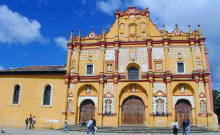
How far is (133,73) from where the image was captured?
2591cm

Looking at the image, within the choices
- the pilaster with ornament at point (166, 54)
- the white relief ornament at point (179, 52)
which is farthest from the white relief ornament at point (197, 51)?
the pilaster with ornament at point (166, 54)

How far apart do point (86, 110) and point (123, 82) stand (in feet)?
18.9

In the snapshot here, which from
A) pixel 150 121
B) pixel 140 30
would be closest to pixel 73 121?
pixel 150 121

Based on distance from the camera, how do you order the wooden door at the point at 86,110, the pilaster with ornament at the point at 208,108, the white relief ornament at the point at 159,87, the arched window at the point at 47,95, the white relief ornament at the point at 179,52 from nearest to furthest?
the pilaster with ornament at the point at 208,108 → the white relief ornament at the point at 159,87 → the wooden door at the point at 86,110 → the white relief ornament at the point at 179,52 → the arched window at the point at 47,95

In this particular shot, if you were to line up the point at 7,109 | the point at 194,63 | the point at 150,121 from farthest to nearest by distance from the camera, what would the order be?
the point at 7,109, the point at 194,63, the point at 150,121

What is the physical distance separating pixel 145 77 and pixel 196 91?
594cm

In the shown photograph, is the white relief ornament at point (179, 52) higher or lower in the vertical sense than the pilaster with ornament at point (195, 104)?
higher

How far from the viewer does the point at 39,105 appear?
25828 millimetres

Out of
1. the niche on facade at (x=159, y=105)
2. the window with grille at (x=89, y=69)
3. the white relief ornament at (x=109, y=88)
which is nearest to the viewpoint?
the niche on facade at (x=159, y=105)

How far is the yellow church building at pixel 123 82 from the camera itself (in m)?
23.6

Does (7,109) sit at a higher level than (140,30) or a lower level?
lower

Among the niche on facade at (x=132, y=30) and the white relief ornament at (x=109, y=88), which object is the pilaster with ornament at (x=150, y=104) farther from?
the niche on facade at (x=132, y=30)

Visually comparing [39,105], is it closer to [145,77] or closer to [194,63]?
[145,77]

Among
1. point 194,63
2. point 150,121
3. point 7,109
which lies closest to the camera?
point 150,121
